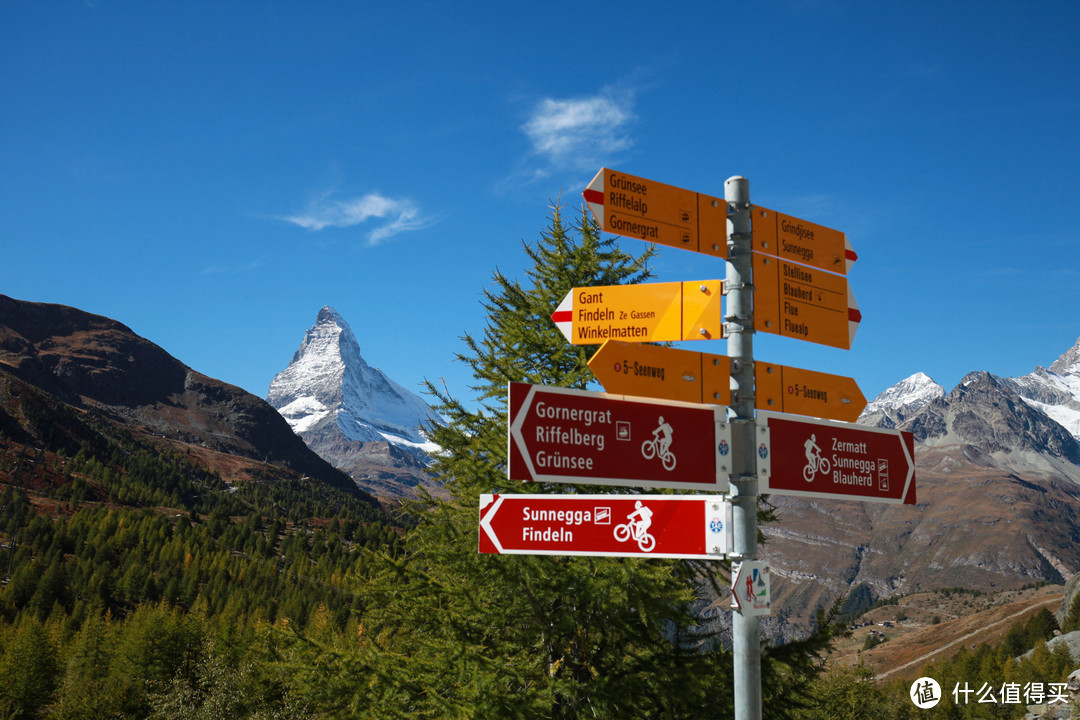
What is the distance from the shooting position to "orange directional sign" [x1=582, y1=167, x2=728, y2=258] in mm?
5484

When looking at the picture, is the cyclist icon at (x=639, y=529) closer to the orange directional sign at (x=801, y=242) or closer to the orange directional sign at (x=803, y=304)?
the orange directional sign at (x=803, y=304)

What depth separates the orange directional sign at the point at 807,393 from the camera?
18.0 feet

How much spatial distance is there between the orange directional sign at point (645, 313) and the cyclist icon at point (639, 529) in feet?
3.94

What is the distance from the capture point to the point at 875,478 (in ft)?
19.0

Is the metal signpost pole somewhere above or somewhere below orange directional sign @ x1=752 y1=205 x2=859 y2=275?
below

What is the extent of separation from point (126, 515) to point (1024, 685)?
196 metres

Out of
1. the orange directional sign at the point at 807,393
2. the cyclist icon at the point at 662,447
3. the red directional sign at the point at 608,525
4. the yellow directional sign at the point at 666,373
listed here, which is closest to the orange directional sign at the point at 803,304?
the orange directional sign at the point at 807,393

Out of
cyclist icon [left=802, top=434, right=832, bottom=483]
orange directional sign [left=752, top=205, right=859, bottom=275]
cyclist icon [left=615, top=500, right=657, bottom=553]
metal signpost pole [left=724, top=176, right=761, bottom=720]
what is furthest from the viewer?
orange directional sign [left=752, top=205, right=859, bottom=275]

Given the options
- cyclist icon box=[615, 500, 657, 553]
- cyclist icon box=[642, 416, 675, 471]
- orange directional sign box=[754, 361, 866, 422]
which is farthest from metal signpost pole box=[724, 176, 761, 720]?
cyclist icon box=[615, 500, 657, 553]

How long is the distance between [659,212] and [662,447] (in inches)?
67.7

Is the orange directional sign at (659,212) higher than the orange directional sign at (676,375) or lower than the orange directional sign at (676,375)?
higher

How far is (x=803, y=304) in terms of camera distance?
5766 millimetres

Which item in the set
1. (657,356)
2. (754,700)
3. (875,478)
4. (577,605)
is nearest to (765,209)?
(657,356)

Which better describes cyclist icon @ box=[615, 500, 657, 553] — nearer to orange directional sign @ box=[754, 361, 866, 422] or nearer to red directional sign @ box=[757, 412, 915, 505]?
red directional sign @ box=[757, 412, 915, 505]
